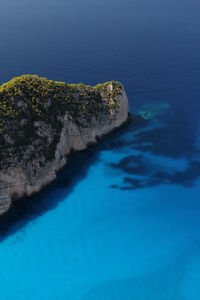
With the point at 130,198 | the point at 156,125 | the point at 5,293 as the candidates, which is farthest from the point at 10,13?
the point at 5,293

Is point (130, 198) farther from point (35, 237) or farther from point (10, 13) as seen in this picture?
point (10, 13)

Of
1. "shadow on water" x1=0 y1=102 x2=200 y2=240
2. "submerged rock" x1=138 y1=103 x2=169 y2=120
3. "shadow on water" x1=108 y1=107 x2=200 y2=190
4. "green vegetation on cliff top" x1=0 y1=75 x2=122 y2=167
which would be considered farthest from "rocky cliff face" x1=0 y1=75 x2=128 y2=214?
"submerged rock" x1=138 y1=103 x2=169 y2=120

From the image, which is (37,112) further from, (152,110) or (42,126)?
(152,110)

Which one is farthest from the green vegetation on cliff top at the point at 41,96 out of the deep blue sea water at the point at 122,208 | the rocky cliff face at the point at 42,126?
the deep blue sea water at the point at 122,208

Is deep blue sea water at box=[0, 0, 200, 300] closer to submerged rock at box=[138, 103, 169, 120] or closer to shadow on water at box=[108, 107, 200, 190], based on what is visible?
shadow on water at box=[108, 107, 200, 190]

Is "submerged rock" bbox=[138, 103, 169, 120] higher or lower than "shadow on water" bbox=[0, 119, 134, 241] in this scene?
higher

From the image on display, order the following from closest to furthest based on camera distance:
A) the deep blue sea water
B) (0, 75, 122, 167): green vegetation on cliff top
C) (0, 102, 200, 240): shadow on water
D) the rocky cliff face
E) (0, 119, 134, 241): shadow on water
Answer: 1. the deep blue sea water
2. (0, 119, 134, 241): shadow on water
3. the rocky cliff face
4. (0, 102, 200, 240): shadow on water
5. (0, 75, 122, 167): green vegetation on cliff top

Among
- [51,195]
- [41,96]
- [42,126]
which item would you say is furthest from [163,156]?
[41,96]

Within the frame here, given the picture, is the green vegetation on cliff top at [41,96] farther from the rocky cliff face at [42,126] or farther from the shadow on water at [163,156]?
the shadow on water at [163,156]
